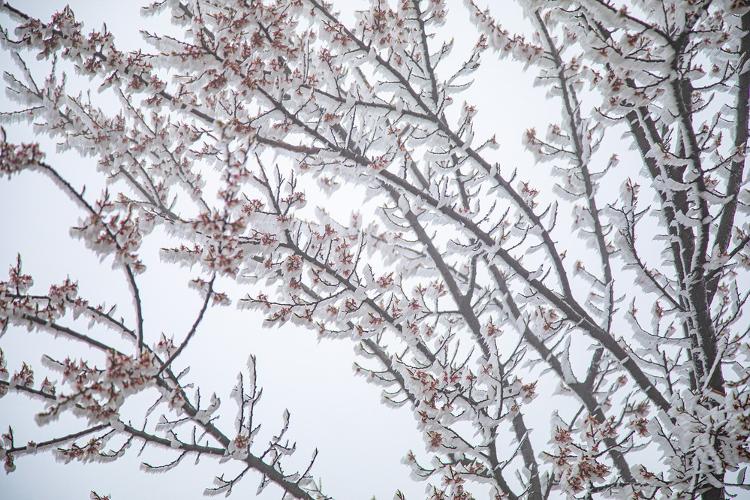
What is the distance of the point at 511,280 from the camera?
4141 mm

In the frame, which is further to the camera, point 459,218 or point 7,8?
point 459,218

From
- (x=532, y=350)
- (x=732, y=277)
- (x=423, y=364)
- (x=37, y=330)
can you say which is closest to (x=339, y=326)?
(x=423, y=364)

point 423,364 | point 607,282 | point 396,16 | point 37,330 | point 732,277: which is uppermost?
Result: point 396,16

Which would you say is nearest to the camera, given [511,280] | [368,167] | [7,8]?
[7,8]

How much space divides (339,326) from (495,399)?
1.57 metres

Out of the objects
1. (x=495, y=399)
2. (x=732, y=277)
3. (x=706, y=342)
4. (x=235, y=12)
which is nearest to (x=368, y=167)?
(x=235, y=12)

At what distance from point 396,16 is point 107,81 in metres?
2.50

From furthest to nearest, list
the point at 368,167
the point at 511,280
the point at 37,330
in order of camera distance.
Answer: the point at 511,280
the point at 368,167
the point at 37,330

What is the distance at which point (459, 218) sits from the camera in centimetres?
323

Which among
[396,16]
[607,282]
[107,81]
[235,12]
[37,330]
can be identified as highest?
[396,16]

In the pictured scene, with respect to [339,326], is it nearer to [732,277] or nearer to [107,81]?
[107,81]

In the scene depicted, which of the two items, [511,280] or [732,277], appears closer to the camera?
[732,277]

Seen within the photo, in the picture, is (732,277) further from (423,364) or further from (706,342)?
(423,364)

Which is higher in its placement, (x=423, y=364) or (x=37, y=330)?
(x=423, y=364)
